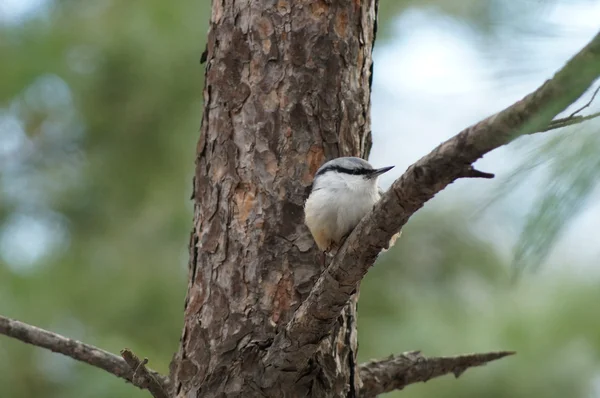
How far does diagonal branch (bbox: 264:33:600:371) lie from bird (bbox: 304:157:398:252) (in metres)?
0.21

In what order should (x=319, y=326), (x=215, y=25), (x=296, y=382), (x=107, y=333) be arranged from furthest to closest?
(x=107, y=333), (x=215, y=25), (x=296, y=382), (x=319, y=326)

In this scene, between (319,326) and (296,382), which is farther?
(296,382)

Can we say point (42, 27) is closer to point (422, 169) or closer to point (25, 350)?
point (25, 350)

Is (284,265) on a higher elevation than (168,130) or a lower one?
lower

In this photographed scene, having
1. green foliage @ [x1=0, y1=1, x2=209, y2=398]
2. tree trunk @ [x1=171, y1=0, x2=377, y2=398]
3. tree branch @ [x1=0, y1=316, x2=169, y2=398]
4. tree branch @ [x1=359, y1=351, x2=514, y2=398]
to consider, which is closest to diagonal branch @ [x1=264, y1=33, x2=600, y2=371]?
tree trunk @ [x1=171, y1=0, x2=377, y2=398]

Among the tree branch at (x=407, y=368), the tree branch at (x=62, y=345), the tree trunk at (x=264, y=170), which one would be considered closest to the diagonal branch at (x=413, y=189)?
the tree trunk at (x=264, y=170)

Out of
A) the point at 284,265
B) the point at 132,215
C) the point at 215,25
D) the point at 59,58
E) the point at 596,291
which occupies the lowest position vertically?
the point at 284,265

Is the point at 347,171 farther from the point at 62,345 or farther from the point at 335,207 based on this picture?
the point at 62,345

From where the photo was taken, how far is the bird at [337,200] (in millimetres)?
1616

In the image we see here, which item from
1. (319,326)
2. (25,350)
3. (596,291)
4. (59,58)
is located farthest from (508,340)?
(59,58)

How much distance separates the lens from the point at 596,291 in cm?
244

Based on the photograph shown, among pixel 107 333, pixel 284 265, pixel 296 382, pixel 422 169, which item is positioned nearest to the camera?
pixel 422 169

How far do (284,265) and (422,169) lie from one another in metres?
0.72

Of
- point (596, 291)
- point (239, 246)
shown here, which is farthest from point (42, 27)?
point (596, 291)
